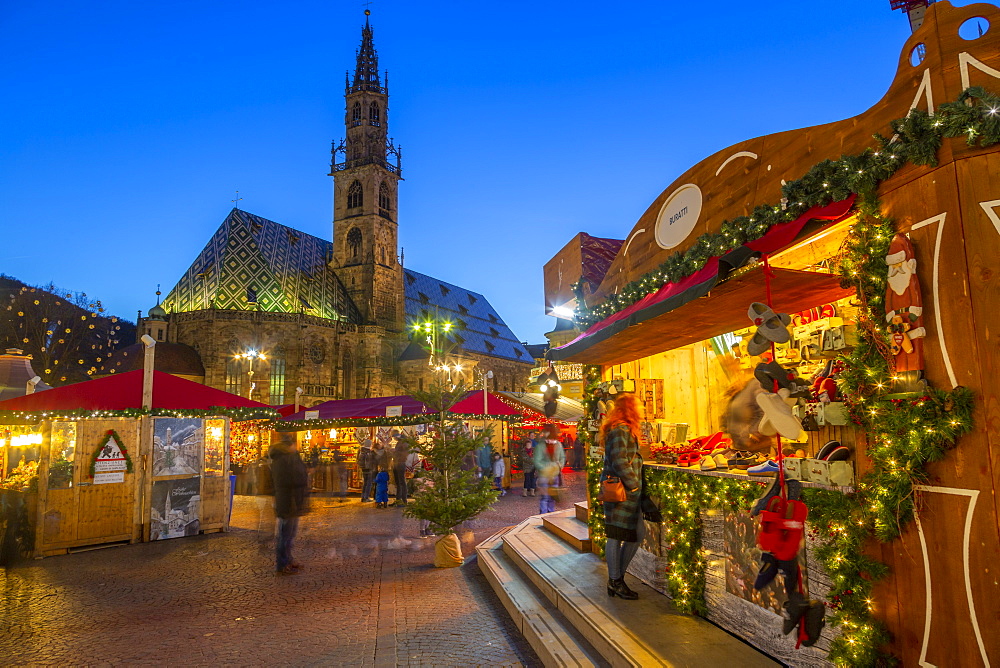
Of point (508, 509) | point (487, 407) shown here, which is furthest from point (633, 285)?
point (487, 407)

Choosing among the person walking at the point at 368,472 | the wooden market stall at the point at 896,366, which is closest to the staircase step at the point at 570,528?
the wooden market stall at the point at 896,366

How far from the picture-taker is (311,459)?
2008 centimetres

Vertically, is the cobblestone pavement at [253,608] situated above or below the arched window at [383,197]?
below

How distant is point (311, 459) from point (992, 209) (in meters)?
20.0

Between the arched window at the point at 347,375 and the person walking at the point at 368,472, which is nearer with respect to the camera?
the person walking at the point at 368,472

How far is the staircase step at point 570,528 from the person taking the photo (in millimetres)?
7212

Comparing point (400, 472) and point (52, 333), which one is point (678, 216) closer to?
point (400, 472)

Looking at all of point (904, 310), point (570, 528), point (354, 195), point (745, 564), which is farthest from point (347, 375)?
point (904, 310)

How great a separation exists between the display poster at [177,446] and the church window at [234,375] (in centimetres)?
2987

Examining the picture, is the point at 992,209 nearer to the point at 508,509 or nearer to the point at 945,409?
the point at 945,409

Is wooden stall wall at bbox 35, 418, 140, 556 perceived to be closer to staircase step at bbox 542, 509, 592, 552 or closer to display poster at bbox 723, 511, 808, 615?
staircase step at bbox 542, 509, 592, 552

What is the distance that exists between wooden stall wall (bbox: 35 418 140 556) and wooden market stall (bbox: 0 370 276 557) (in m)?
0.01

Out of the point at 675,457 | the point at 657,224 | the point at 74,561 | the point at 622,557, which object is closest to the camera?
the point at 622,557

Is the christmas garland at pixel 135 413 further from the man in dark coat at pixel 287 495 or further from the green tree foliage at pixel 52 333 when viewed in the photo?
the green tree foliage at pixel 52 333
